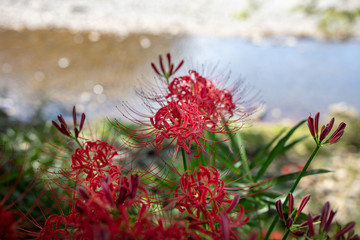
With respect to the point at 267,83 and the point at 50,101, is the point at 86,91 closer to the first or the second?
the point at 50,101

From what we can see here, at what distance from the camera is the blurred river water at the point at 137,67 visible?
479cm

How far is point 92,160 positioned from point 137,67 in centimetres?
496

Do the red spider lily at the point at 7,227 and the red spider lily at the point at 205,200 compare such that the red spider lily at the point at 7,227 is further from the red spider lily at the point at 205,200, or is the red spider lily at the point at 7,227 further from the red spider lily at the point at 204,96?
the red spider lily at the point at 204,96

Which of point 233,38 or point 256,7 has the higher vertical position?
point 256,7

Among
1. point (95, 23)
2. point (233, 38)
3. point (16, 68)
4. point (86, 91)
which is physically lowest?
point (86, 91)

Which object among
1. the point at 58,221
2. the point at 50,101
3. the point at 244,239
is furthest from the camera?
the point at 50,101

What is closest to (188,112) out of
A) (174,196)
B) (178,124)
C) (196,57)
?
(178,124)

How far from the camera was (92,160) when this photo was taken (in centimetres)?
83

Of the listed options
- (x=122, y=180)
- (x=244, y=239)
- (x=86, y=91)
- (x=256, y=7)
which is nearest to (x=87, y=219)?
(x=122, y=180)

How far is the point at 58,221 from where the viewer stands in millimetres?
716

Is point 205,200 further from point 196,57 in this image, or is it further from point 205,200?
point 196,57

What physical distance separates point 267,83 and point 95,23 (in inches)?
142

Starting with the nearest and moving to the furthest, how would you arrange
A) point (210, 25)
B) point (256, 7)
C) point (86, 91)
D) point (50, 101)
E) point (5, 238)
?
1. point (5, 238)
2. point (50, 101)
3. point (86, 91)
4. point (210, 25)
5. point (256, 7)

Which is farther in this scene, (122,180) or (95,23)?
(95,23)
